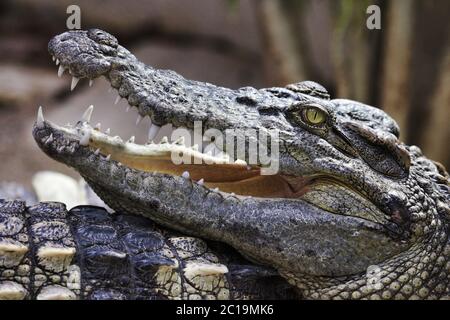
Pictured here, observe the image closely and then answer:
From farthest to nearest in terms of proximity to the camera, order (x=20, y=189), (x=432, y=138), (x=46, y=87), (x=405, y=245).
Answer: (x=46, y=87)
(x=432, y=138)
(x=20, y=189)
(x=405, y=245)

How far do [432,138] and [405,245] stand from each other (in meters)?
4.45

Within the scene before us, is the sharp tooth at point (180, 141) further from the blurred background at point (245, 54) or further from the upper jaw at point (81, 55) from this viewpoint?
the blurred background at point (245, 54)

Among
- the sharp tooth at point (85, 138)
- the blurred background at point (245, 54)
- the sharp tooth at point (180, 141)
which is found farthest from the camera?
the blurred background at point (245, 54)

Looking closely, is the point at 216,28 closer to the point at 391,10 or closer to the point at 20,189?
the point at 391,10

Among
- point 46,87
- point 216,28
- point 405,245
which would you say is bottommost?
point 46,87

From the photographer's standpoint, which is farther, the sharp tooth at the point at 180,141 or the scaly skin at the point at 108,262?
the sharp tooth at the point at 180,141

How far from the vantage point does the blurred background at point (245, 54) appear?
6582 mm

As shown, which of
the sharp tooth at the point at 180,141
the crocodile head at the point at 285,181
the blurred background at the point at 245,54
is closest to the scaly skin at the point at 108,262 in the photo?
the crocodile head at the point at 285,181

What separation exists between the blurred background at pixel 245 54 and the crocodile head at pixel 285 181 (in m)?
3.62

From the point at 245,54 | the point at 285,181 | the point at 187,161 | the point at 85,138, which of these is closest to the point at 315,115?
the point at 285,181

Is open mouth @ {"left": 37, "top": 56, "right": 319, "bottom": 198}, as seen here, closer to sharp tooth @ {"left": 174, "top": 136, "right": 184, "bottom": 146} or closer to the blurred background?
sharp tooth @ {"left": 174, "top": 136, "right": 184, "bottom": 146}
